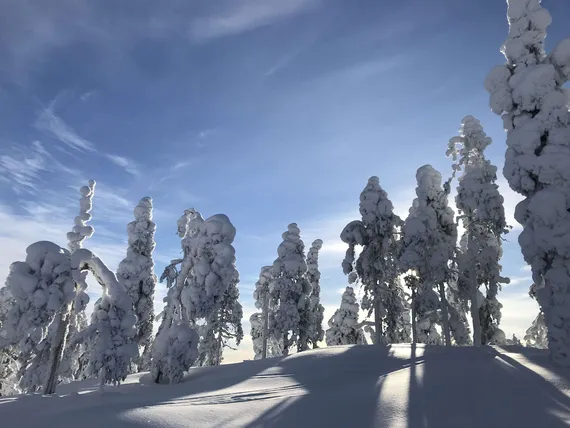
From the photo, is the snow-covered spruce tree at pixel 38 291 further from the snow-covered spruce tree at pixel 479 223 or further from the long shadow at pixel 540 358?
the snow-covered spruce tree at pixel 479 223

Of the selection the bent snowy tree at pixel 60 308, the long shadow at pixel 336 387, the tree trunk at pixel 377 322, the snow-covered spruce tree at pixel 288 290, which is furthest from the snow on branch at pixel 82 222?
the tree trunk at pixel 377 322

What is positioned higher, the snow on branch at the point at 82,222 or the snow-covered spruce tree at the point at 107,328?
the snow on branch at the point at 82,222

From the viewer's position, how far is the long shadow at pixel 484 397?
28.8ft

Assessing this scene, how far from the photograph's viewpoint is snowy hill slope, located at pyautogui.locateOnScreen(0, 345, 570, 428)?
340 inches

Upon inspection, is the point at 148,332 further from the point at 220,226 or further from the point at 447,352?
the point at 447,352

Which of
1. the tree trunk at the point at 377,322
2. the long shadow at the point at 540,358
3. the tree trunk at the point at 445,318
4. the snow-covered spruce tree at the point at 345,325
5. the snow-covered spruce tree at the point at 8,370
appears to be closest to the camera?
the long shadow at the point at 540,358

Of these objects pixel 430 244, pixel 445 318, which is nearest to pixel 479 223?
pixel 430 244

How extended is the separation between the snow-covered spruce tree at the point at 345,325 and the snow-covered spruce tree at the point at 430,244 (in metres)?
9.11

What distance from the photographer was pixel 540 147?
55.6ft

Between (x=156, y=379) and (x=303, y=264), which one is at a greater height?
(x=303, y=264)

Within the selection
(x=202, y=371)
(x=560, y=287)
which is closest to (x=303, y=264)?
(x=202, y=371)

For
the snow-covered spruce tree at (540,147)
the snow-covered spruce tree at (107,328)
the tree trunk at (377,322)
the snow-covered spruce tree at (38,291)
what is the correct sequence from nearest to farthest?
the snow-covered spruce tree at (38,291), the snow-covered spruce tree at (107,328), the snow-covered spruce tree at (540,147), the tree trunk at (377,322)

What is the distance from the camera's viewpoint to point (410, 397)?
34.9 feet

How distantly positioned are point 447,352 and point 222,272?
10.7 meters
